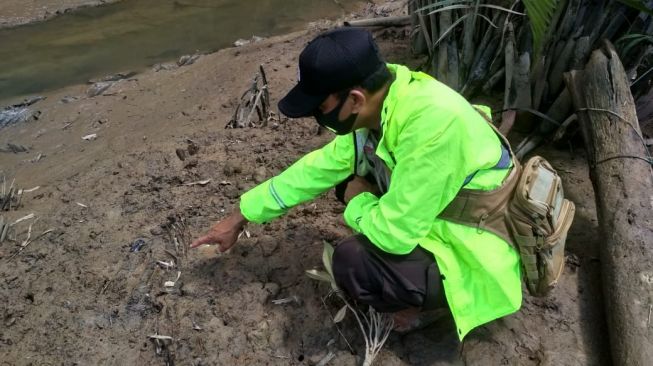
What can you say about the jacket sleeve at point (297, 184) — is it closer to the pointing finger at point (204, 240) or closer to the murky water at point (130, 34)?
the pointing finger at point (204, 240)

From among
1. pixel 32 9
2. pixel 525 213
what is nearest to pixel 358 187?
pixel 525 213

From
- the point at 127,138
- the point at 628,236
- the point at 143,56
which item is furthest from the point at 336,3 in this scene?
the point at 628,236

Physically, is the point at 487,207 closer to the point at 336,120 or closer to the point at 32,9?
the point at 336,120


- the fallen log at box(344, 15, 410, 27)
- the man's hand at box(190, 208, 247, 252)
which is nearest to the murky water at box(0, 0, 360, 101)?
the fallen log at box(344, 15, 410, 27)

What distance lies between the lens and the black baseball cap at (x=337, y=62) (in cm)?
163

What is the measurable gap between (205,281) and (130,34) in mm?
5103

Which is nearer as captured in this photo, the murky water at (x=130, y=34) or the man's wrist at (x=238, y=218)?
the man's wrist at (x=238, y=218)

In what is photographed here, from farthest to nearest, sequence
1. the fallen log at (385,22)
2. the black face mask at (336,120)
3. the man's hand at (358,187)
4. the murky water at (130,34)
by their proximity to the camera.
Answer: the murky water at (130,34) < the fallen log at (385,22) < the man's hand at (358,187) < the black face mask at (336,120)

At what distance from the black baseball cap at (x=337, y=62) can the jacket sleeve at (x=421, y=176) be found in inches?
7.7

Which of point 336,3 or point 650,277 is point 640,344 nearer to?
point 650,277

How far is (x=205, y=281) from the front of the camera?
242 centimetres

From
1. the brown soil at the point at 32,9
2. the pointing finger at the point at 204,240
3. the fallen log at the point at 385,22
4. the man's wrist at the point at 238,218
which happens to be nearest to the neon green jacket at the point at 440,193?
the man's wrist at the point at 238,218

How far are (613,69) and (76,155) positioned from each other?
3547 millimetres

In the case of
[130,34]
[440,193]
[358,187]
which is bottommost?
[130,34]
